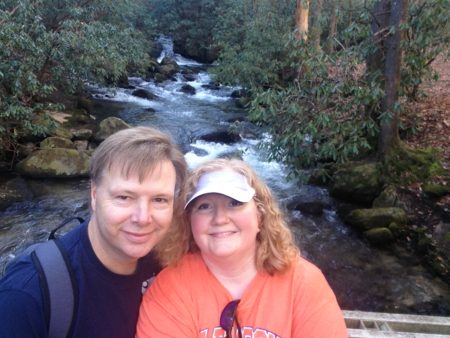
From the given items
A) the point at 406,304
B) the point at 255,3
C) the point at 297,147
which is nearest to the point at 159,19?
the point at 255,3

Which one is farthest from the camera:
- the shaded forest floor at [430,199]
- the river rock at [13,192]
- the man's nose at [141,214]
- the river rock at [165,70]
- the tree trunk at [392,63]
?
the river rock at [165,70]

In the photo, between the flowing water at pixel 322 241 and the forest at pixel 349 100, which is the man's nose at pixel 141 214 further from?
the forest at pixel 349 100

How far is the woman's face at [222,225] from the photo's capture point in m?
1.71

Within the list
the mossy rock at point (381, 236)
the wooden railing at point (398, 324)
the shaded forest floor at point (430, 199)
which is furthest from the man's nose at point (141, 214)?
the mossy rock at point (381, 236)

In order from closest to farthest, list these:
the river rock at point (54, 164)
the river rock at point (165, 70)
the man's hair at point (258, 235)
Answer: the man's hair at point (258, 235) → the river rock at point (54, 164) → the river rock at point (165, 70)

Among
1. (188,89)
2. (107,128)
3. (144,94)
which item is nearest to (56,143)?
(107,128)

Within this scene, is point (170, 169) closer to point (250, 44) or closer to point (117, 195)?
point (117, 195)

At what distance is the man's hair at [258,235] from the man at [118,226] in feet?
0.35

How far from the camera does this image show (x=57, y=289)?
57.2 inches

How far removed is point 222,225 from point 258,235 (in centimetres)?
25

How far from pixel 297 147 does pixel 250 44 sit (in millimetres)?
8509

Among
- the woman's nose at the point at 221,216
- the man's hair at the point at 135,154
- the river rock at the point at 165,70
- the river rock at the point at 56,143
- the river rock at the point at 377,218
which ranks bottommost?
the river rock at the point at 377,218

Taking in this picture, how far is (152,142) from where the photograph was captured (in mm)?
1677

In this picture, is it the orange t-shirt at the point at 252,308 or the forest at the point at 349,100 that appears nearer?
the orange t-shirt at the point at 252,308
